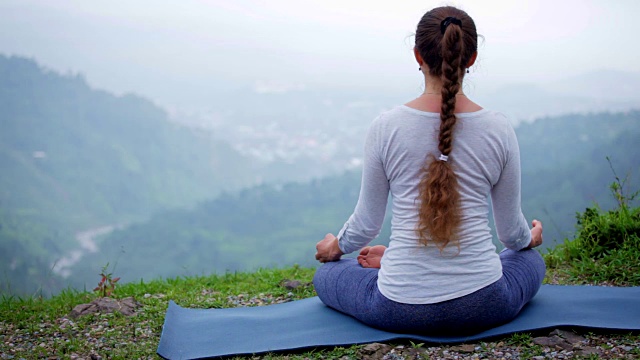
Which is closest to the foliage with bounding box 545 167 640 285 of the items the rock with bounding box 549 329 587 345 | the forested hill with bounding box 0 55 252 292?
the rock with bounding box 549 329 587 345

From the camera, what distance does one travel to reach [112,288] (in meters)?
3.73

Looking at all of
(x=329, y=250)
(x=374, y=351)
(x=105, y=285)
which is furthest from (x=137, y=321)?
(x=374, y=351)

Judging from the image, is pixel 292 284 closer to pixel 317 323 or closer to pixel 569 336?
pixel 317 323

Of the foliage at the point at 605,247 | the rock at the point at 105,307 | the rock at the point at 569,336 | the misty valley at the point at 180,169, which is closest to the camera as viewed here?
the rock at the point at 569,336

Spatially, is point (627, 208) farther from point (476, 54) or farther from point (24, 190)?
point (24, 190)

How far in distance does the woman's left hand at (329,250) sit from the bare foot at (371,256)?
4.1 inches

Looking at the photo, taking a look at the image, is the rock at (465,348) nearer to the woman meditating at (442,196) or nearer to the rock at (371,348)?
the woman meditating at (442,196)

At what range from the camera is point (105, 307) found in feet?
10.7

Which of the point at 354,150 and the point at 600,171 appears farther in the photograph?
the point at 354,150

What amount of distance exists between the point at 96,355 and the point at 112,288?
3.79 feet

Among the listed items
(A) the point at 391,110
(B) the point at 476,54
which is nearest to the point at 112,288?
(A) the point at 391,110

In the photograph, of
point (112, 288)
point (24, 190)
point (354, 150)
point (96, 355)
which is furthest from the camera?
point (354, 150)

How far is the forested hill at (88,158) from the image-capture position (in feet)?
85.0

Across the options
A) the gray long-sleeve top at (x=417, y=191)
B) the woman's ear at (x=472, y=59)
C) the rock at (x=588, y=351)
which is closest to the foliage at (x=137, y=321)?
the rock at (x=588, y=351)
